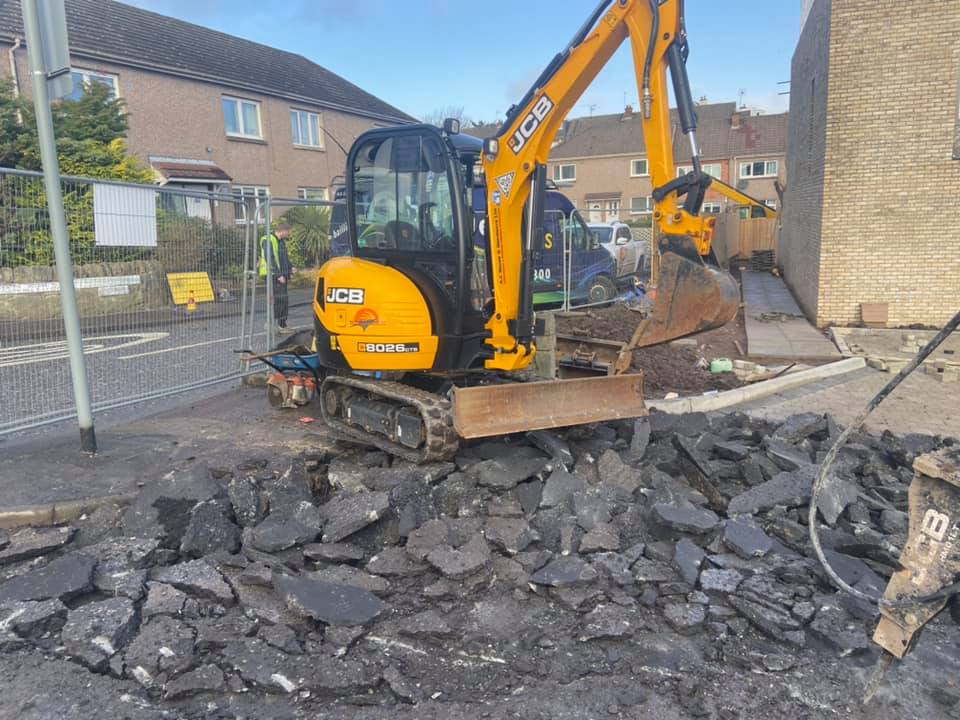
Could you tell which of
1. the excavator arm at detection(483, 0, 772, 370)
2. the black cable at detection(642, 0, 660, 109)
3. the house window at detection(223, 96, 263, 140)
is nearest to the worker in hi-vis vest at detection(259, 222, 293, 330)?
the excavator arm at detection(483, 0, 772, 370)

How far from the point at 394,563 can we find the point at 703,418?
12.0 ft

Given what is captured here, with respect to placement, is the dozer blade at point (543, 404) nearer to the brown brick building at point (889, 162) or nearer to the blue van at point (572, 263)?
the blue van at point (572, 263)

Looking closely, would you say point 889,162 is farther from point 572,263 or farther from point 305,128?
point 305,128

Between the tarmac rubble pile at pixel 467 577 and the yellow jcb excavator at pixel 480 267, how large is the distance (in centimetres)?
44

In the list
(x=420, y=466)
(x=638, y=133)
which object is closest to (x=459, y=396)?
(x=420, y=466)

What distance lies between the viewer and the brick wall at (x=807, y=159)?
14.2 m

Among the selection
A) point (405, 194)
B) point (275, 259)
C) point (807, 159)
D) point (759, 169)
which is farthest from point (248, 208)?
point (759, 169)

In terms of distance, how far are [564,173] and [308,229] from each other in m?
37.5

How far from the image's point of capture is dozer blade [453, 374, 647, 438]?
5.42 m

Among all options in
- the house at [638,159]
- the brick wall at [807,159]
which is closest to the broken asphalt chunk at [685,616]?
the brick wall at [807,159]

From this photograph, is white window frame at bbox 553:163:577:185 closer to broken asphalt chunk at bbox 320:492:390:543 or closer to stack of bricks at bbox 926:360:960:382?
stack of bricks at bbox 926:360:960:382

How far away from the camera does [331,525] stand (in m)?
4.84

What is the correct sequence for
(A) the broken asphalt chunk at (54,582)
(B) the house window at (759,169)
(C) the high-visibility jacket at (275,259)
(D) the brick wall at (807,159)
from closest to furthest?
1. (A) the broken asphalt chunk at (54,582)
2. (C) the high-visibility jacket at (275,259)
3. (D) the brick wall at (807,159)
4. (B) the house window at (759,169)

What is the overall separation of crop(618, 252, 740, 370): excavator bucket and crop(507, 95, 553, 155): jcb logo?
1.40m
